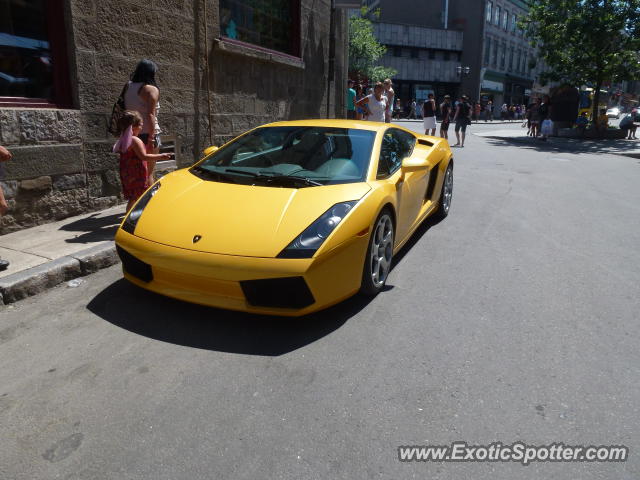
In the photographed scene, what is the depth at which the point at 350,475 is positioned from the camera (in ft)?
6.69

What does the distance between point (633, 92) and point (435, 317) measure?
386 ft

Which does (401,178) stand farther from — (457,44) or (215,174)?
(457,44)

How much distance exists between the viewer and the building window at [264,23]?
8453 millimetres

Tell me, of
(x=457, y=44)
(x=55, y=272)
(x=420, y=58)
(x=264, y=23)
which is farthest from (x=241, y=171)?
(x=457, y=44)

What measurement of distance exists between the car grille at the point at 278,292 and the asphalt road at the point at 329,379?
0.22 meters

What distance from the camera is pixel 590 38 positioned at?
2142 centimetres

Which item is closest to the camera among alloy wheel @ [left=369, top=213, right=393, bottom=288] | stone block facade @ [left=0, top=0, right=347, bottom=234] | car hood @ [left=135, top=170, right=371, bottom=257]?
car hood @ [left=135, top=170, right=371, bottom=257]

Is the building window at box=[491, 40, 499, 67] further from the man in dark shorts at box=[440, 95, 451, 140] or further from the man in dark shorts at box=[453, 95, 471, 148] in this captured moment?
the man in dark shorts at box=[453, 95, 471, 148]

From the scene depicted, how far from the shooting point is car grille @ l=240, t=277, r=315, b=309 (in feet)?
9.91

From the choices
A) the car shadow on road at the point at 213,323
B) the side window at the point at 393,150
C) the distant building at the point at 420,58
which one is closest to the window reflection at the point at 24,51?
the car shadow on road at the point at 213,323

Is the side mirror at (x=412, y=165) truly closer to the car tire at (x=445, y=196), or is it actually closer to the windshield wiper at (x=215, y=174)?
the windshield wiper at (x=215, y=174)

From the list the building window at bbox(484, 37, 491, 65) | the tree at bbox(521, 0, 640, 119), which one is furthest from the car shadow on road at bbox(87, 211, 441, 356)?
the building window at bbox(484, 37, 491, 65)

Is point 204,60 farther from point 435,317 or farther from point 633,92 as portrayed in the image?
point 633,92

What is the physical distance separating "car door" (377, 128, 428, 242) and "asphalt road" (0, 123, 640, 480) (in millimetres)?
469
